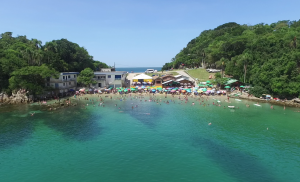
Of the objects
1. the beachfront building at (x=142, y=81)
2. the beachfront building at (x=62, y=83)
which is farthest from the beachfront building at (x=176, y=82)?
the beachfront building at (x=62, y=83)

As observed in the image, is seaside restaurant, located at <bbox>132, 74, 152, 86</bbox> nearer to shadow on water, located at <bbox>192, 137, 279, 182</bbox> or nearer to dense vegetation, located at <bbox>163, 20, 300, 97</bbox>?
dense vegetation, located at <bbox>163, 20, 300, 97</bbox>

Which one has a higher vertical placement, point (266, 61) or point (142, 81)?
point (266, 61)

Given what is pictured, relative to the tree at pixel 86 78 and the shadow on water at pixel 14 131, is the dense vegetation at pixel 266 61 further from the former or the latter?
the shadow on water at pixel 14 131

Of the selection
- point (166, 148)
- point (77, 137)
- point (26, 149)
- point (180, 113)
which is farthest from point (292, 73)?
point (26, 149)

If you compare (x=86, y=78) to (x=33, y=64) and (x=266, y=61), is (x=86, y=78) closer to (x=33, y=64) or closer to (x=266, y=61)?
(x=33, y=64)

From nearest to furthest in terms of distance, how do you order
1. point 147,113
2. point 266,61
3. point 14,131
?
point 14,131, point 147,113, point 266,61

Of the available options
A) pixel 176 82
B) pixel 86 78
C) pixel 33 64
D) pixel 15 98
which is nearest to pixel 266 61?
pixel 176 82

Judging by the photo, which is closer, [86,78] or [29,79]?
[29,79]
